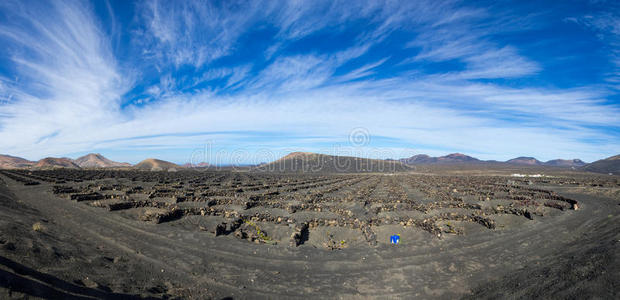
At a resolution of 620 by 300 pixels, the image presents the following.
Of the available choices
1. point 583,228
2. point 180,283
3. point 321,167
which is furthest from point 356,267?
point 321,167

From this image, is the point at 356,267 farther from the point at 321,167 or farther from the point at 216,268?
the point at 321,167

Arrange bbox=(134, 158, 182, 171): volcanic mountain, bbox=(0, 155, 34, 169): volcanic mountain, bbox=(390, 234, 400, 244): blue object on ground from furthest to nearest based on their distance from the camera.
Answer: bbox=(134, 158, 182, 171): volcanic mountain < bbox=(0, 155, 34, 169): volcanic mountain < bbox=(390, 234, 400, 244): blue object on ground

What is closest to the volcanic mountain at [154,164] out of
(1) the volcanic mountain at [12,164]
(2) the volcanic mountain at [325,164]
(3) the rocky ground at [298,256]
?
(1) the volcanic mountain at [12,164]

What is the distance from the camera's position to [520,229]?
15273 millimetres

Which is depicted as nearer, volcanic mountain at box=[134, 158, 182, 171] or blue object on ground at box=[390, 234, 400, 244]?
blue object on ground at box=[390, 234, 400, 244]

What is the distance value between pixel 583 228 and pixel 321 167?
5238 inches

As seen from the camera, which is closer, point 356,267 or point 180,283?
point 180,283

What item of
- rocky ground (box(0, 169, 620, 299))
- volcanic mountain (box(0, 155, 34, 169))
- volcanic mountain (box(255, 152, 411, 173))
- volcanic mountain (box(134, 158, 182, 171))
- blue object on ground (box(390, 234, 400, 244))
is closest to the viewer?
rocky ground (box(0, 169, 620, 299))

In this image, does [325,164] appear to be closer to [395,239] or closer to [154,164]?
[154,164]

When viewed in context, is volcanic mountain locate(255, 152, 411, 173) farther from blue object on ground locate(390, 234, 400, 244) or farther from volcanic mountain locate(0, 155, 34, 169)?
blue object on ground locate(390, 234, 400, 244)

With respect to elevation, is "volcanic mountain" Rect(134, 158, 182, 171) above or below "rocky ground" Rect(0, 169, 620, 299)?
above

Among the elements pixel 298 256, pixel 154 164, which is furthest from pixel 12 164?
pixel 298 256

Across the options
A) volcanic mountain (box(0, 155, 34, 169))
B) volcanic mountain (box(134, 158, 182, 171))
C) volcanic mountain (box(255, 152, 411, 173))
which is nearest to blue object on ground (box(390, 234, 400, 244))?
volcanic mountain (box(255, 152, 411, 173))

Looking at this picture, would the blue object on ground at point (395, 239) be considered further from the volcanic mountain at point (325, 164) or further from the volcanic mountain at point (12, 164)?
the volcanic mountain at point (12, 164)
